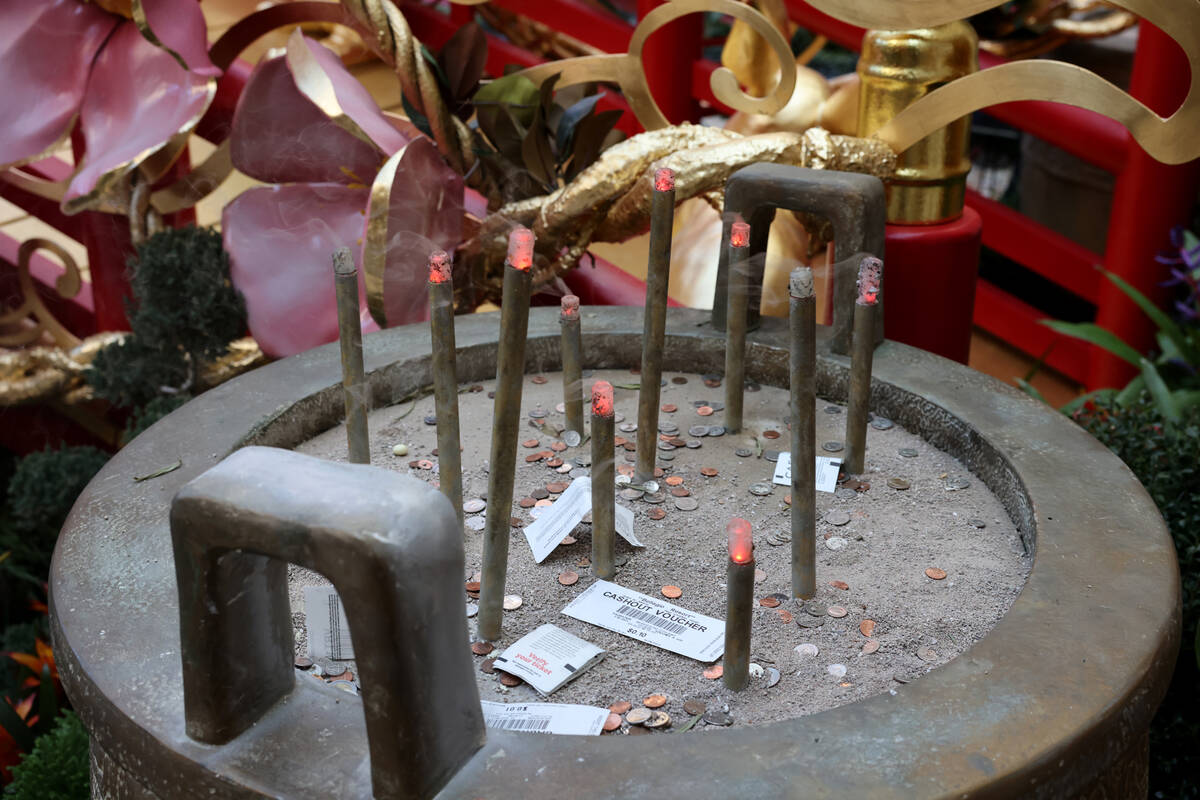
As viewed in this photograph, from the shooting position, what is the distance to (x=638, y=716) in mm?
734

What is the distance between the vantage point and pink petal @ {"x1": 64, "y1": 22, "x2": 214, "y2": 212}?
59.5 inches

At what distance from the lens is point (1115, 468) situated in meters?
0.91

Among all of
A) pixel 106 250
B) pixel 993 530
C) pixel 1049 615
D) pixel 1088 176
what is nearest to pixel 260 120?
pixel 106 250

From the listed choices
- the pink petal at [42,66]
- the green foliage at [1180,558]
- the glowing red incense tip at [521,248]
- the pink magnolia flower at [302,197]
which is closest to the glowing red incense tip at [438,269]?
the glowing red incense tip at [521,248]

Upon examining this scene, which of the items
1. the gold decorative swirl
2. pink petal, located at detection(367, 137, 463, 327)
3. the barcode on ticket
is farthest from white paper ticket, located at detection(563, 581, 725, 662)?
the gold decorative swirl

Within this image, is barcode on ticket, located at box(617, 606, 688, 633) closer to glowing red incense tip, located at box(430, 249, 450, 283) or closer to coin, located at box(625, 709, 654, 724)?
coin, located at box(625, 709, 654, 724)

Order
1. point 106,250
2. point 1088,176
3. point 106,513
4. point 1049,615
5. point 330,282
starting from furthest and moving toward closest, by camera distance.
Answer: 1. point 1088,176
2. point 106,250
3. point 330,282
4. point 106,513
5. point 1049,615

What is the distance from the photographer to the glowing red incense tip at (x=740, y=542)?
67cm

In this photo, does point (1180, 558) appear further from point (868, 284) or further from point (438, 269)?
point (438, 269)

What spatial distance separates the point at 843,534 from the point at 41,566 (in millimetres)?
1421

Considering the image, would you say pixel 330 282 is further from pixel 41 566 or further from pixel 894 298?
pixel 41 566

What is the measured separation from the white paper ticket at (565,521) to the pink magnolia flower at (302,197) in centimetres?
46

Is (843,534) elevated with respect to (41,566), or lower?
elevated

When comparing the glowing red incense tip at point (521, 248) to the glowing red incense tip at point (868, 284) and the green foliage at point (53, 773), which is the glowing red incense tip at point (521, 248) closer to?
the glowing red incense tip at point (868, 284)
